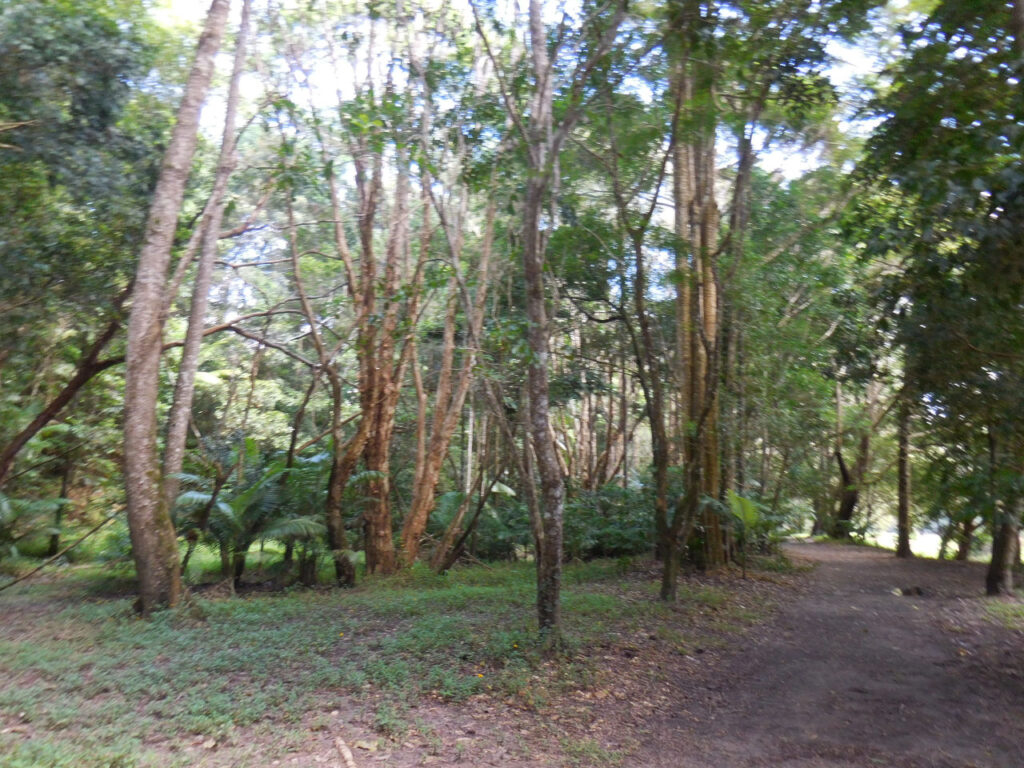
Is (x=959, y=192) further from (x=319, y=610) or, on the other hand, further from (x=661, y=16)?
(x=319, y=610)

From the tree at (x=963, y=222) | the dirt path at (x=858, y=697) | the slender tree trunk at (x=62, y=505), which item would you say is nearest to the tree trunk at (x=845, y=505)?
the dirt path at (x=858, y=697)

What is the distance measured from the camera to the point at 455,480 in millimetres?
20750

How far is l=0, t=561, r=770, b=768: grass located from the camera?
5527mm

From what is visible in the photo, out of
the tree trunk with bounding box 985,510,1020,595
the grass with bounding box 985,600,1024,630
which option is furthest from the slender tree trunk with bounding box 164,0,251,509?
the tree trunk with bounding box 985,510,1020,595

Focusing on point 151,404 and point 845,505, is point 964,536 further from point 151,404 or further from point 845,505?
point 151,404

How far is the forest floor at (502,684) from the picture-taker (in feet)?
18.3

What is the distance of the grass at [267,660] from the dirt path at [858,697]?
86cm

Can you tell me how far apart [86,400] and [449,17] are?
417 inches

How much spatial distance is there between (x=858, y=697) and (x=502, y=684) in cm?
321

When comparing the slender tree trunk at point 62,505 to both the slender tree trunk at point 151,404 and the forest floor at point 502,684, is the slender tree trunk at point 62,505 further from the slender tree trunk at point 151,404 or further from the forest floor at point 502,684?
the slender tree trunk at point 151,404

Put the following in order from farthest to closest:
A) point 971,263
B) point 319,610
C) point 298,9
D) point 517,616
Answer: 1. point 298,9
2. point 319,610
3. point 517,616
4. point 971,263

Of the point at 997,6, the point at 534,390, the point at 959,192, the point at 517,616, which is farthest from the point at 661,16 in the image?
the point at 517,616

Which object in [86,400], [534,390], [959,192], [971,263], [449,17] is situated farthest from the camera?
[86,400]

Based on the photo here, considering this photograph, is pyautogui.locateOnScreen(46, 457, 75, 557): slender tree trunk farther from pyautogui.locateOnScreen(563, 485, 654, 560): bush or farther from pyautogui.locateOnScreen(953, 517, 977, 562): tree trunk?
pyautogui.locateOnScreen(953, 517, 977, 562): tree trunk
